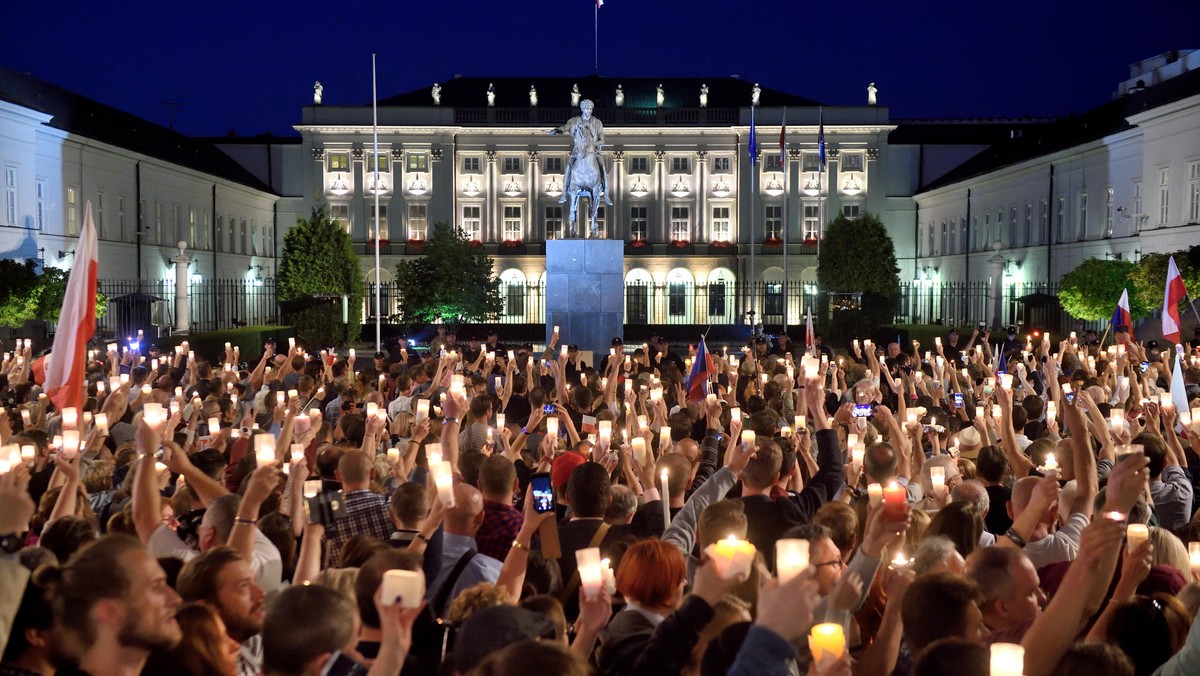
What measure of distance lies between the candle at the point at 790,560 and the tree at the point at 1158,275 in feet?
94.6

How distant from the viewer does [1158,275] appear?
30984mm

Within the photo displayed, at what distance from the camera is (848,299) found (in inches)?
2063

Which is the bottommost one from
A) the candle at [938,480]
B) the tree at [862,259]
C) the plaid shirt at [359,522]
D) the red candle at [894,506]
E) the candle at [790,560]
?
the plaid shirt at [359,522]

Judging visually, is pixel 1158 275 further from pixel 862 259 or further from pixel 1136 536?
pixel 1136 536

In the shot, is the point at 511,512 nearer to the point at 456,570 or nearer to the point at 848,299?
the point at 456,570

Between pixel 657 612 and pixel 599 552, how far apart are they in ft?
1.39

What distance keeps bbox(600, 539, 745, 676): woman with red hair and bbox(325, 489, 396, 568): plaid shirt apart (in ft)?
7.67

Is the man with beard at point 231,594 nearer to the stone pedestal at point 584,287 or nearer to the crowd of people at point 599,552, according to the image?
the crowd of people at point 599,552

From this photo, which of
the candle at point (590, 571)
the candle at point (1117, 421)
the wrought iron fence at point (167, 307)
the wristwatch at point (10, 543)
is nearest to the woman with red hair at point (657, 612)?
the candle at point (590, 571)

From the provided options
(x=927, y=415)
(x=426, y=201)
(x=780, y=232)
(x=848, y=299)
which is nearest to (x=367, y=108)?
(x=426, y=201)

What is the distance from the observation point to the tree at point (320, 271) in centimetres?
4629

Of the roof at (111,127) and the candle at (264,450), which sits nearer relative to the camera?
the candle at (264,450)

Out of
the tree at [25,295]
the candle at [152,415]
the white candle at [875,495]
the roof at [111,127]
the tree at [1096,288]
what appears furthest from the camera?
the roof at [111,127]

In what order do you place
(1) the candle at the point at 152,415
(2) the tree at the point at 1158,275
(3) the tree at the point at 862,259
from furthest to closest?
1. (3) the tree at the point at 862,259
2. (2) the tree at the point at 1158,275
3. (1) the candle at the point at 152,415
